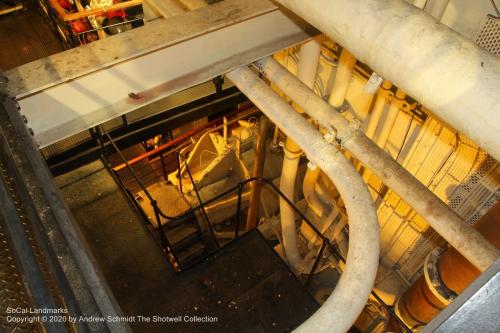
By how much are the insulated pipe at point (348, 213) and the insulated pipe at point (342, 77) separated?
1250 millimetres

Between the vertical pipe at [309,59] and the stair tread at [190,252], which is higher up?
the vertical pipe at [309,59]

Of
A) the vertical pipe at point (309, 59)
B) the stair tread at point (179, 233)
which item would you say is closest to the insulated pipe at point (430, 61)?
the vertical pipe at point (309, 59)

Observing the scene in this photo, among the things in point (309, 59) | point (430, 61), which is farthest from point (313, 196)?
point (430, 61)

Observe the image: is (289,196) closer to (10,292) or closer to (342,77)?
(342,77)

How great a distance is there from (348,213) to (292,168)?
1756 millimetres

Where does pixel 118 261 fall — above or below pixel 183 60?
below

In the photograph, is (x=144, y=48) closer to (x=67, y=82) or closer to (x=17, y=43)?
(x=67, y=82)

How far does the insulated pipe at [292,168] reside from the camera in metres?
3.14

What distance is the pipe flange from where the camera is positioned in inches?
107

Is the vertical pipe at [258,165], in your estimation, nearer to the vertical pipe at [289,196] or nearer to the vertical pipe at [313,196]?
the vertical pipe at [313,196]

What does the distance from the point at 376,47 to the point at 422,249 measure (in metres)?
2.86

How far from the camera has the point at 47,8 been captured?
521 cm

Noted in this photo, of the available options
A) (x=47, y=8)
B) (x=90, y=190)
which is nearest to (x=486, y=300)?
(x=90, y=190)

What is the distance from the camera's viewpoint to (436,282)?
276 cm
